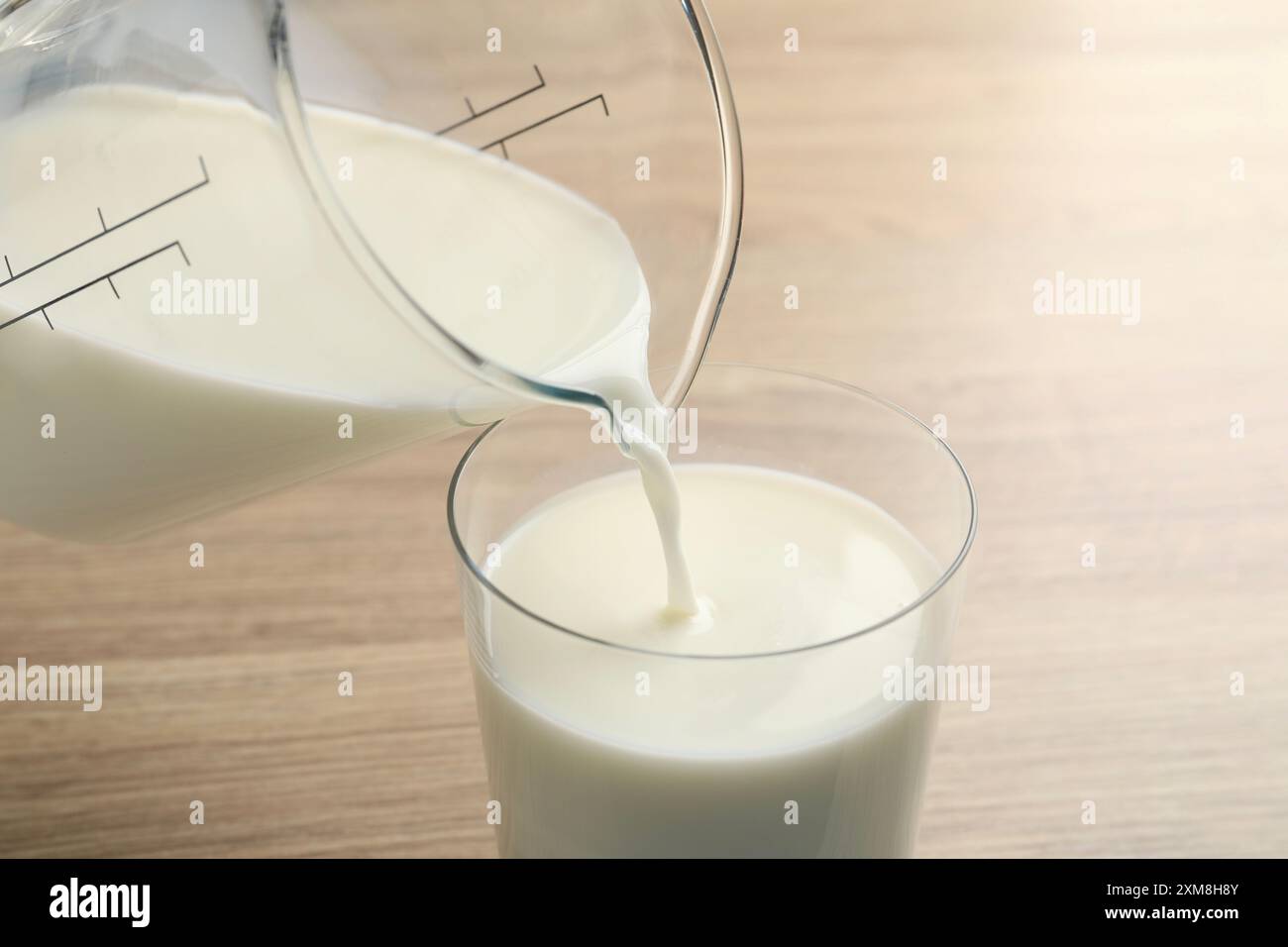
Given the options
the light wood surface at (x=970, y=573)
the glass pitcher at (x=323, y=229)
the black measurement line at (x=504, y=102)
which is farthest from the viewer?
the light wood surface at (x=970, y=573)

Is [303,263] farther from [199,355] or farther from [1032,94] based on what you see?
[1032,94]

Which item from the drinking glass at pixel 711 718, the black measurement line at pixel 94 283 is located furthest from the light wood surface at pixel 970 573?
the black measurement line at pixel 94 283

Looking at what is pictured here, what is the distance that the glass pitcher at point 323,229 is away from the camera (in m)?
0.47

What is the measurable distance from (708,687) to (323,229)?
212mm

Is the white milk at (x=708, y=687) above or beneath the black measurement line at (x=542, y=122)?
beneath

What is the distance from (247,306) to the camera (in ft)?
1.59

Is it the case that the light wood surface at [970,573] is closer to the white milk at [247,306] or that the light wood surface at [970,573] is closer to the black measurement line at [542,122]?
the white milk at [247,306]

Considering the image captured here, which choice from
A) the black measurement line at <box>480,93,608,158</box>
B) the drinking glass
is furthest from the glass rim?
the black measurement line at <box>480,93,608,158</box>

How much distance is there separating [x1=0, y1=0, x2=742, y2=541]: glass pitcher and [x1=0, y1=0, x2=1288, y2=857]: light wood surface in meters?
0.21

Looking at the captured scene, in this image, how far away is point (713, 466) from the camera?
2.32 ft

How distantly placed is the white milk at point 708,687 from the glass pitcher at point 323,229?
84 mm

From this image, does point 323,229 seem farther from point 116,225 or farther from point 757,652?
point 757,652
